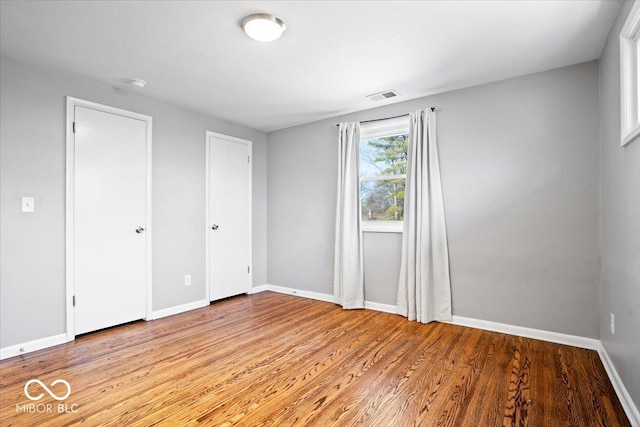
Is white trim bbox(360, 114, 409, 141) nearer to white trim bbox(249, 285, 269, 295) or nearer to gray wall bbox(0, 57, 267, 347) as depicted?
gray wall bbox(0, 57, 267, 347)

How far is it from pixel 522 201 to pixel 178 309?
12.5ft

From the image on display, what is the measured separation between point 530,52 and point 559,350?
241cm

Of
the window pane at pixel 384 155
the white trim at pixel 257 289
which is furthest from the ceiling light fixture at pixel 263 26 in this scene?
the white trim at pixel 257 289

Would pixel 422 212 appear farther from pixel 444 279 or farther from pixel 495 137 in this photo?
pixel 495 137

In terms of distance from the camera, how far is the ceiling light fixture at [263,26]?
2.09 meters

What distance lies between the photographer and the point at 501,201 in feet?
10.1

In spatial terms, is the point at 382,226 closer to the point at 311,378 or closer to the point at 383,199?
the point at 383,199

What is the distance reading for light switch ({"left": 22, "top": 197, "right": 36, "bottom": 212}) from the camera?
266cm

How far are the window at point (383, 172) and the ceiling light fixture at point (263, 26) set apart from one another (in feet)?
6.33

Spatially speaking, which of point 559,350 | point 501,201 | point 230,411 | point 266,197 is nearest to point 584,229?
point 501,201

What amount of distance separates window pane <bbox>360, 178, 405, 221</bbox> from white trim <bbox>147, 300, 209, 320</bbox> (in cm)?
228

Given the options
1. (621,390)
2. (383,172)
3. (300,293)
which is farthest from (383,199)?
(621,390)

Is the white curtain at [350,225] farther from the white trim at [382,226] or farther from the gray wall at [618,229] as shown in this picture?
the gray wall at [618,229]

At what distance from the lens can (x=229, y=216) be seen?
14.4 ft
